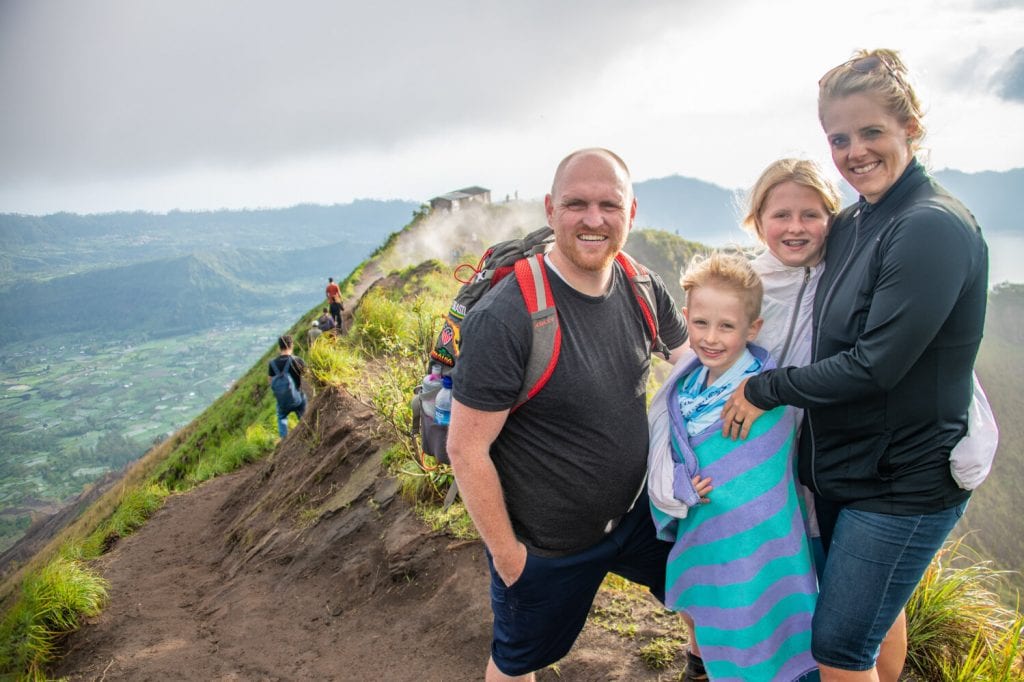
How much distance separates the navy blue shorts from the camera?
8.23ft

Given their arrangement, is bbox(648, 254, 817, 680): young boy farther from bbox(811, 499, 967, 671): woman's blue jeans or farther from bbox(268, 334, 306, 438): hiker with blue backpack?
bbox(268, 334, 306, 438): hiker with blue backpack

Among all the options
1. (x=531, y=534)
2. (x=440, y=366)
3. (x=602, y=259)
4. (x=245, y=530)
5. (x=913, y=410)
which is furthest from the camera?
(x=245, y=530)

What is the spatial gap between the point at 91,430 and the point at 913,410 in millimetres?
189183

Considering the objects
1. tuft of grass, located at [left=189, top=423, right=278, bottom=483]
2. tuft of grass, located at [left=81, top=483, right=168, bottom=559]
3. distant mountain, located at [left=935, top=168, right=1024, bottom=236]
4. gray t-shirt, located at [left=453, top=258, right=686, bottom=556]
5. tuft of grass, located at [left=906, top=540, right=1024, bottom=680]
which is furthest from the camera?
distant mountain, located at [left=935, top=168, right=1024, bottom=236]

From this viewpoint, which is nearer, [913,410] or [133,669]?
[913,410]


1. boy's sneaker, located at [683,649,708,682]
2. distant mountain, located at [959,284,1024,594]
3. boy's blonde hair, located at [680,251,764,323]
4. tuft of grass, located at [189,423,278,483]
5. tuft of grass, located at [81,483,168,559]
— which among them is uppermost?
boy's blonde hair, located at [680,251,764,323]

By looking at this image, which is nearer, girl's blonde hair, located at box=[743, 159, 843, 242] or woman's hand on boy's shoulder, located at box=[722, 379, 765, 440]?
woman's hand on boy's shoulder, located at box=[722, 379, 765, 440]

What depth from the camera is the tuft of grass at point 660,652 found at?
11.4 ft

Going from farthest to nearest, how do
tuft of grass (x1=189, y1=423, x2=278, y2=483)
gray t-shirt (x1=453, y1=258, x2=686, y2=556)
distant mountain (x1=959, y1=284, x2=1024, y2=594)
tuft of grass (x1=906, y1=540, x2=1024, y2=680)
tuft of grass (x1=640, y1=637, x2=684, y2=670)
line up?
1. distant mountain (x1=959, y1=284, x2=1024, y2=594)
2. tuft of grass (x1=189, y1=423, x2=278, y2=483)
3. tuft of grass (x1=640, y1=637, x2=684, y2=670)
4. tuft of grass (x1=906, y1=540, x2=1024, y2=680)
5. gray t-shirt (x1=453, y1=258, x2=686, y2=556)

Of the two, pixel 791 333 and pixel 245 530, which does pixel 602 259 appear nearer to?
pixel 791 333

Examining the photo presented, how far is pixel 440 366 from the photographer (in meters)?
2.76

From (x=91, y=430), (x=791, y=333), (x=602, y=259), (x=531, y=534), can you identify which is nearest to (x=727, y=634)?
(x=531, y=534)

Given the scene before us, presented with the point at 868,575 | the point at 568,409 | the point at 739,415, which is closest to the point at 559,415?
the point at 568,409

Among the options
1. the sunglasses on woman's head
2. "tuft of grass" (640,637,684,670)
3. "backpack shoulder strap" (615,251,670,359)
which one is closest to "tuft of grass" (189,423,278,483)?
"tuft of grass" (640,637,684,670)
